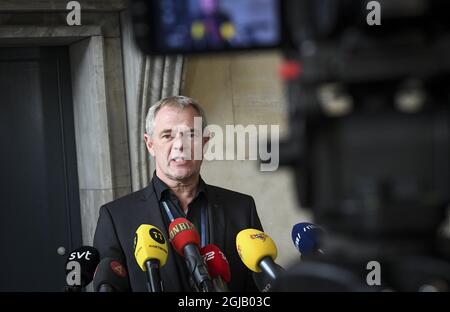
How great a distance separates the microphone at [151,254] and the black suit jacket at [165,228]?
12.5 inches

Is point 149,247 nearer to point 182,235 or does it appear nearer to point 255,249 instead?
point 182,235

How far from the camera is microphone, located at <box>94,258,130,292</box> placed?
243 cm

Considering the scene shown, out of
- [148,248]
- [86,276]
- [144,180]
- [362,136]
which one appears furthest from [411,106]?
[144,180]

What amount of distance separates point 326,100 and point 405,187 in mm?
204

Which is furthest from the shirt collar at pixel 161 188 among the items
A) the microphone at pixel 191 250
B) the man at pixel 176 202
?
the microphone at pixel 191 250

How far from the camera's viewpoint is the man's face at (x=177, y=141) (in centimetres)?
303

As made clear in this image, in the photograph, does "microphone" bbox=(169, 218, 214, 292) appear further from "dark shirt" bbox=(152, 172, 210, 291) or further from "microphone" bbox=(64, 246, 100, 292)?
"dark shirt" bbox=(152, 172, 210, 291)

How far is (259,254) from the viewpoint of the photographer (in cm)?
244

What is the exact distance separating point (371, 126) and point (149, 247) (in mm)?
1031

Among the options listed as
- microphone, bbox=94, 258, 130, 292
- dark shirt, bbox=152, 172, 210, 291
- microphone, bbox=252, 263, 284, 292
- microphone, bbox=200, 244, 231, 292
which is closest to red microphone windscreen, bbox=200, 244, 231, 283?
microphone, bbox=200, 244, 231, 292

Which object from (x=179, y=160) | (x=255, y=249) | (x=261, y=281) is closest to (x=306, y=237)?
(x=261, y=281)

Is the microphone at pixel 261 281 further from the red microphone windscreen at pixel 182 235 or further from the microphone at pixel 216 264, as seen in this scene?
the red microphone windscreen at pixel 182 235

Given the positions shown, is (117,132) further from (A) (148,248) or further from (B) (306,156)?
(B) (306,156)

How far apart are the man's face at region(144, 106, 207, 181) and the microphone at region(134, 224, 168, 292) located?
1.97 ft
